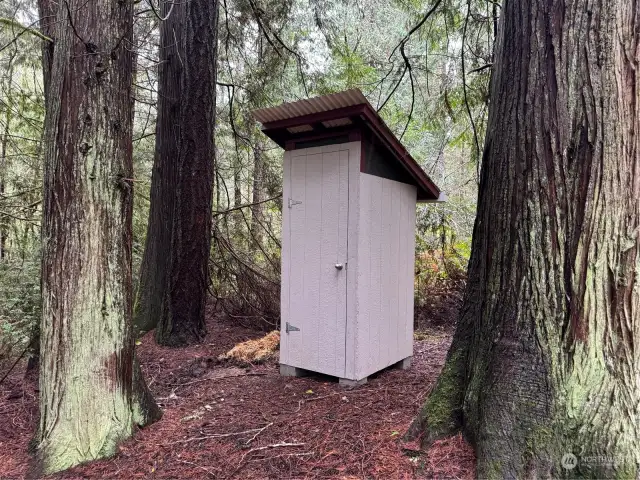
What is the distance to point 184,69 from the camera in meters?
5.12

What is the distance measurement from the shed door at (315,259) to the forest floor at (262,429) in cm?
32

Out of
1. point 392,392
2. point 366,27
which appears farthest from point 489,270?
point 366,27

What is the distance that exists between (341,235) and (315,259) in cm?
35

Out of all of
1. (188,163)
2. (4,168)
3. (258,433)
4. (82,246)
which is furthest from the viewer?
(4,168)

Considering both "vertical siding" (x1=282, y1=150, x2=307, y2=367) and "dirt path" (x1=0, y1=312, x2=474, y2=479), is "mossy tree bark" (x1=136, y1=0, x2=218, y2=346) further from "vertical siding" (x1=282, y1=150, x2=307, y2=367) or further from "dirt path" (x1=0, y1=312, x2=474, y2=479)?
"vertical siding" (x1=282, y1=150, x2=307, y2=367)

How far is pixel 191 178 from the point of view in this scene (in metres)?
5.11

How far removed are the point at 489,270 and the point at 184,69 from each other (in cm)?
447

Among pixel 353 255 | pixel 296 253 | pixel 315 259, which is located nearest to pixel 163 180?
pixel 296 253

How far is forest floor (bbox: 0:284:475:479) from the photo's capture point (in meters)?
2.30

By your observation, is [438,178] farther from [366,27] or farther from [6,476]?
[6,476]

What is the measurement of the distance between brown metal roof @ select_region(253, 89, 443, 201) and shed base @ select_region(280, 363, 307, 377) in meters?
2.15

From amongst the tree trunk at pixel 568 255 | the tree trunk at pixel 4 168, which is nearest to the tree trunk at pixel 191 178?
the tree trunk at pixel 4 168

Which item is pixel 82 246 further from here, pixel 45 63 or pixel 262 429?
pixel 45 63

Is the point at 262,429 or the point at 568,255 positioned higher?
the point at 568,255
